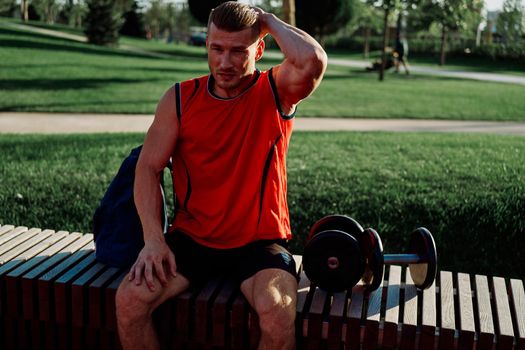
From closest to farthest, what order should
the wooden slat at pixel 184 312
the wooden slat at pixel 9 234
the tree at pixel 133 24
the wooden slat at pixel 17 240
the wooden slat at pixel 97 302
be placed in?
1. the wooden slat at pixel 184 312
2. the wooden slat at pixel 97 302
3. the wooden slat at pixel 17 240
4. the wooden slat at pixel 9 234
5. the tree at pixel 133 24

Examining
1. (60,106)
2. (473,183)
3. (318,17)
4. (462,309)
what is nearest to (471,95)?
(60,106)

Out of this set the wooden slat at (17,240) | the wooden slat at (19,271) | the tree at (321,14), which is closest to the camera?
the wooden slat at (19,271)

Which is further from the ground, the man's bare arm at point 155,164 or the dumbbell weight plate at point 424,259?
the man's bare arm at point 155,164

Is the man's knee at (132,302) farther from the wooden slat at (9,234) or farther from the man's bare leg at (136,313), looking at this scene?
the wooden slat at (9,234)

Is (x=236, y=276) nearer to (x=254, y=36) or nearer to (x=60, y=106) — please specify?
(x=254, y=36)

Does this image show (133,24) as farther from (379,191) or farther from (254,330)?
(254,330)

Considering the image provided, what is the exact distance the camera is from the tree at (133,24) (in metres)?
45.4

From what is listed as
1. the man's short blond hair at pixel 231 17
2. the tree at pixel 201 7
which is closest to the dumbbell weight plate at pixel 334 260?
the man's short blond hair at pixel 231 17

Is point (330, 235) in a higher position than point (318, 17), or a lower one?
lower

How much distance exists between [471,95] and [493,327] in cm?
1629

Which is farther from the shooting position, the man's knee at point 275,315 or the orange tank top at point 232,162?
the orange tank top at point 232,162

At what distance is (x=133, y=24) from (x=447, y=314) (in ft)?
149

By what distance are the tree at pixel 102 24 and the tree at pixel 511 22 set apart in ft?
79.8

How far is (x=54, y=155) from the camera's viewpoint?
23.5 feet
